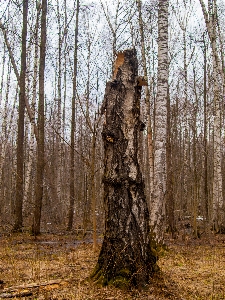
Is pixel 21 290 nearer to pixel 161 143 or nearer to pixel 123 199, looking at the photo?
pixel 123 199

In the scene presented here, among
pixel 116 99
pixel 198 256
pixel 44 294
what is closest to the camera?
pixel 44 294

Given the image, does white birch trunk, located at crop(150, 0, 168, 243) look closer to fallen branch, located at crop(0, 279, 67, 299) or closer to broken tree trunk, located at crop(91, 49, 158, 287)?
broken tree trunk, located at crop(91, 49, 158, 287)

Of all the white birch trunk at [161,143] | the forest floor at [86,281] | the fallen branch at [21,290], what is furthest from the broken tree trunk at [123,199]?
the white birch trunk at [161,143]

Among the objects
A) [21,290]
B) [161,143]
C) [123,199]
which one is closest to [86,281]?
[21,290]

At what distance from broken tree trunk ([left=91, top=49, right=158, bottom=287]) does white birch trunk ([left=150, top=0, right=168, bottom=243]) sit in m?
3.15

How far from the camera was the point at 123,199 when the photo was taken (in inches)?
168

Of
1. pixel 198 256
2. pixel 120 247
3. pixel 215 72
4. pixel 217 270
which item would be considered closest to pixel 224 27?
pixel 215 72

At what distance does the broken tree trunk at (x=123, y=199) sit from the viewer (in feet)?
13.6

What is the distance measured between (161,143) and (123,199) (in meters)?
3.66

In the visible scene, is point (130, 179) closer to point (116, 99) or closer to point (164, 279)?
point (116, 99)

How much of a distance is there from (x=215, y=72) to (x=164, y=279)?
10.9 m

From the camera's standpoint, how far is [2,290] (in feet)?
13.5

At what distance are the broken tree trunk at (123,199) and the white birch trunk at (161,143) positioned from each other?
10.3 feet

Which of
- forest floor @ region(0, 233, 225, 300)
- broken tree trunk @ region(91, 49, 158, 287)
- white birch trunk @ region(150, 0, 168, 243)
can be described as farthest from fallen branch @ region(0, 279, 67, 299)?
white birch trunk @ region(150, 0, 168, 243)
